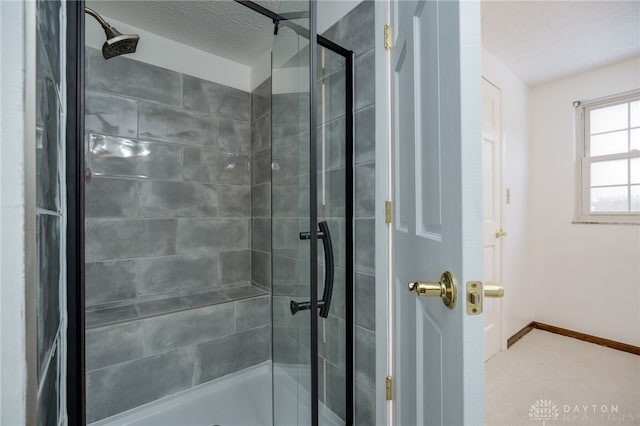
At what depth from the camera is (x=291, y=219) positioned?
1.01m

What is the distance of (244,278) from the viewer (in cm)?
230

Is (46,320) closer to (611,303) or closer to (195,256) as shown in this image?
(195,256)

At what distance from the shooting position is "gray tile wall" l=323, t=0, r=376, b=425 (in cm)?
128

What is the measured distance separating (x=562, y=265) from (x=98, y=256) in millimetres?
3799

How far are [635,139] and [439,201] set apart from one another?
3.09 m

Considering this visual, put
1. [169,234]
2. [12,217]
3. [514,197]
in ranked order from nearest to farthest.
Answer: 1. [12,217]
2. [169,234]
3. [514,197]

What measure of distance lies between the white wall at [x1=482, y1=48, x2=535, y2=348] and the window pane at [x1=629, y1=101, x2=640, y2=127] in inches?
28.8

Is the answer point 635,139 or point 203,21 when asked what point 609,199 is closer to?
point 635,139

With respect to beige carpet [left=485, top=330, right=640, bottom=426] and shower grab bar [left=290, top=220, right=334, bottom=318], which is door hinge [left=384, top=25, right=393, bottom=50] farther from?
beige carpet [left=485, top=330, right=640, bottom=426]

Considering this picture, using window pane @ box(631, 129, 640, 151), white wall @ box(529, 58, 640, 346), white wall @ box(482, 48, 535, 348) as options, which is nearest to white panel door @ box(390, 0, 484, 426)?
white wall @ box(482, 48, 535, 348)

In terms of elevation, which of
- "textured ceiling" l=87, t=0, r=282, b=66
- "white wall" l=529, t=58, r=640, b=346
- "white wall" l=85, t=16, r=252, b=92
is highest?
"textured ceiling" l=87, t=0, r=282, b=66

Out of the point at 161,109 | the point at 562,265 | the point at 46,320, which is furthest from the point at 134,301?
A: the point at 562,265

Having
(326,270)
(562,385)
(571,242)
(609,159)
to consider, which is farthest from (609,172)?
(326,270)

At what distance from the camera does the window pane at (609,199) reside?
2.52 m
